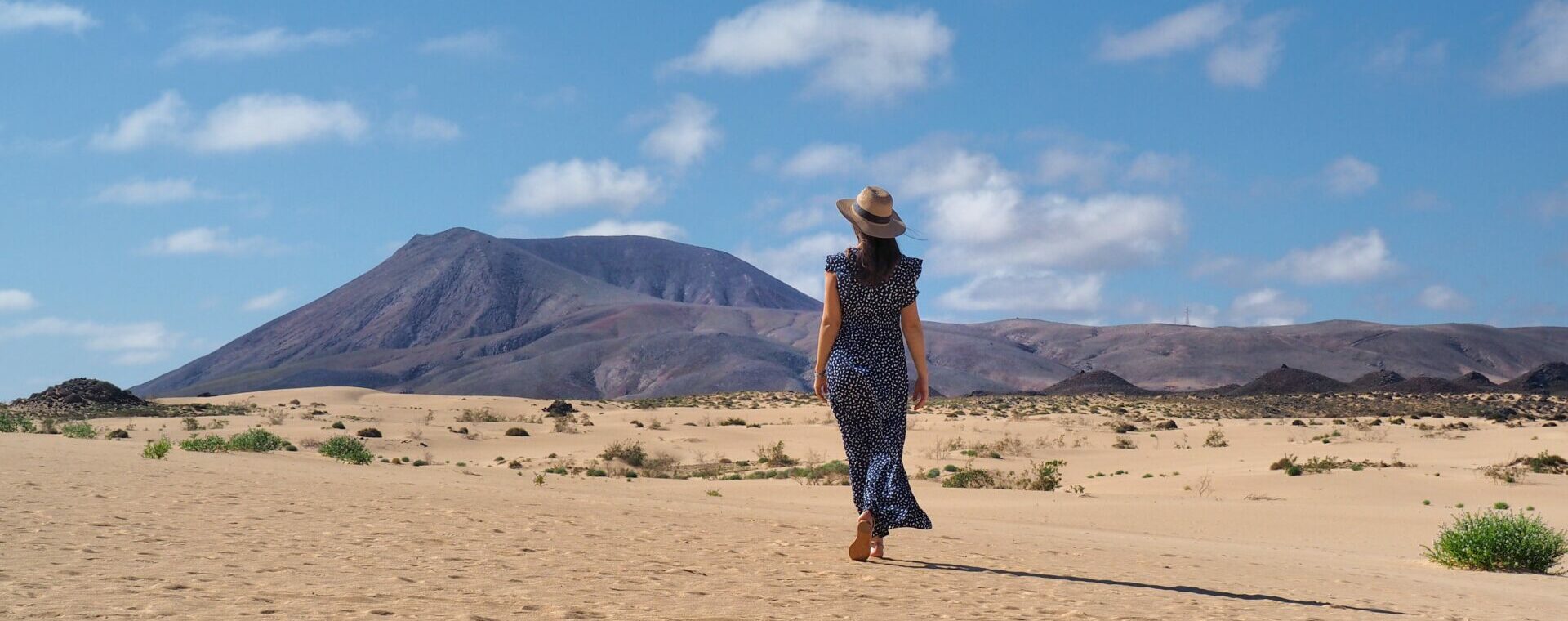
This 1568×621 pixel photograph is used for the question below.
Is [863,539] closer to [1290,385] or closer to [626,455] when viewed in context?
[626,455]

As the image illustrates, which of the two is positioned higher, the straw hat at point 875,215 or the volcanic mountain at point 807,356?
the volcanic mountain at point 807,356

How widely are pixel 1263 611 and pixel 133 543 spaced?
5.48 m

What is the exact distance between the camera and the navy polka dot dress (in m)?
6.75

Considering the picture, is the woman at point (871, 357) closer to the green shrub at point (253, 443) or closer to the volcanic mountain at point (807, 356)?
the green shrub at point (253, 443)

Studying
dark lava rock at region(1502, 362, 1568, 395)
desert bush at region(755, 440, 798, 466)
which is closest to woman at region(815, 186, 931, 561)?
desert bush at region(755, 440, 798, 466)

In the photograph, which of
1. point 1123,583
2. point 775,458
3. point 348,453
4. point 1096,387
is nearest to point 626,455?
point 775,458

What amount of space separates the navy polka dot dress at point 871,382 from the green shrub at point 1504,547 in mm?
6212

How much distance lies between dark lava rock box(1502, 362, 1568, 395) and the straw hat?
229 feet

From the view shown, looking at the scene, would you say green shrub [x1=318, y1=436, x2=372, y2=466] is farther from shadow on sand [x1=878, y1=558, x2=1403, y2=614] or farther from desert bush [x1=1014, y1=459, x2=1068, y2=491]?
shadow on sand [x1=878, y1=558, x2=1403, y2=614]

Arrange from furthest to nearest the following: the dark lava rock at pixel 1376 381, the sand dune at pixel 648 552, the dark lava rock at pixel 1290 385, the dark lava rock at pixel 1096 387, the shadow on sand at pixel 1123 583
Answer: the dark lava rock at pixel 1096 387 → the dark lava rock at pixel 1376 381 → the dark lava rock at pixel 1290 385 → the shadow on sand at pixel 1123 583 → the sand dune at pixel 648 552

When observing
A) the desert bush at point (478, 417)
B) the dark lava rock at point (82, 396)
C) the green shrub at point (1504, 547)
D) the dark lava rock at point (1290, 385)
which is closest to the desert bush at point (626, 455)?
the green shrub at point (1504, 547)

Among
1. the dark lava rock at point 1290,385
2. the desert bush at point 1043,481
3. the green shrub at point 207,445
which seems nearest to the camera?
the green shrub at point 207,445

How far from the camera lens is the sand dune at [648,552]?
4969 millimetres

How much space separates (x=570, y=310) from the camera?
642 ft
